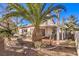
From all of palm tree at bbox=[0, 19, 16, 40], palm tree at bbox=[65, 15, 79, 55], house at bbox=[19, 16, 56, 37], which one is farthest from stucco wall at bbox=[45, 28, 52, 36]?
palm tree at bbox=[0, 19, 16, 40]

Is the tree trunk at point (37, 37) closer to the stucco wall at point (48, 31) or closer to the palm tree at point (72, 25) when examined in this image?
the stucco wall at point (48, 31)

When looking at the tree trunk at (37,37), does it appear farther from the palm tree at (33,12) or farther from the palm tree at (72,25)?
the palm tree at (72,25)

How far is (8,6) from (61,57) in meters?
1.07

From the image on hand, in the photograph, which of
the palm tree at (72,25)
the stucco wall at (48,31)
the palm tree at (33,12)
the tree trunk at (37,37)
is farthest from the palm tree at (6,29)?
the palm tree at (72,25)

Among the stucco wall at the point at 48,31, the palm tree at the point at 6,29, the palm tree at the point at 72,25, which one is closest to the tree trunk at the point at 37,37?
the stucco wall at the point at 48,31

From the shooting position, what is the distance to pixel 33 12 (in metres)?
5.44

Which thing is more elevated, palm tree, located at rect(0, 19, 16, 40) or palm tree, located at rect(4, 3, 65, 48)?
palm tree, located at rect(4, 3, 65, 48)

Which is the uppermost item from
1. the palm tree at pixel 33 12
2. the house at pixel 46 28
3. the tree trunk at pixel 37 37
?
the palm tree at pixel 33 12

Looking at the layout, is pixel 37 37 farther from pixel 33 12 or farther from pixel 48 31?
pixel 33 12

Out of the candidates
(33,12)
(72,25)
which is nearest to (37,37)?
(33,12)

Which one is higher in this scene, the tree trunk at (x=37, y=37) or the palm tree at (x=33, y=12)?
the palm tree at (x=33, y=12)

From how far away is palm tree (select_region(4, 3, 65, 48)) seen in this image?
5426mm

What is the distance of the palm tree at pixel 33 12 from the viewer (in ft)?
17.8

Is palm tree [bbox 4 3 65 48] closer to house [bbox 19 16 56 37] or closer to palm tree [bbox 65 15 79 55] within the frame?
house [bbox 19 16 56 37]
